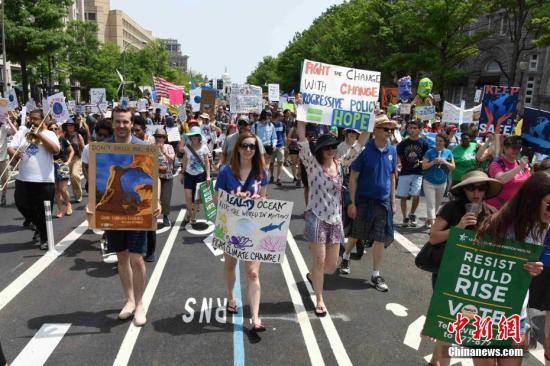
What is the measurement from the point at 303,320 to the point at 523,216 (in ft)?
8.10

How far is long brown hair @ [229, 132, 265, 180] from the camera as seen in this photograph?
413 cm

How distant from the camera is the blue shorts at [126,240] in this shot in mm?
4125

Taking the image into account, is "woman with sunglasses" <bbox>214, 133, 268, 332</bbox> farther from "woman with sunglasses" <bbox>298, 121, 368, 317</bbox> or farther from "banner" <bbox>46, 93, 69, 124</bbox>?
"banner" <bbox>46, 93, 69, 124</bbox>

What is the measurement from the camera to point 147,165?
13.5 feet

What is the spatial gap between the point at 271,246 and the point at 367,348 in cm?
127

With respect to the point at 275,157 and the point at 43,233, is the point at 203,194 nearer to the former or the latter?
the point at 43,233

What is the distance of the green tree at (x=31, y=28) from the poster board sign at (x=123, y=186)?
31.7 metres

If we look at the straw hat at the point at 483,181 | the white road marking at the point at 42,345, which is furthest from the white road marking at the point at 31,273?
the straw hat at the point at 483,181

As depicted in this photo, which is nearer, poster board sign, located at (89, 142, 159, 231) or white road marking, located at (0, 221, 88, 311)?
poster board sign, located at (89, 142, 159, 231)

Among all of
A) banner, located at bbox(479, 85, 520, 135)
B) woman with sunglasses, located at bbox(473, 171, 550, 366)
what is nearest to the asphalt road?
woman with sunglasses, located at bbox(473, 171, 550, 366)

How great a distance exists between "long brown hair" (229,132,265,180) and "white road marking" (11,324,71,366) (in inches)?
88.0

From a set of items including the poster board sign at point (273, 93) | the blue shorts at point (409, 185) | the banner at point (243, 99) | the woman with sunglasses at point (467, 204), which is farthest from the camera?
the poster board sign at point (273, 93)

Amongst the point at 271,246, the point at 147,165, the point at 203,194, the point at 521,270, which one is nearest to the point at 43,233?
the point at 203,194

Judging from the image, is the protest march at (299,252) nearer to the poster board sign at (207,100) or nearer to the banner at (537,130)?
the banner at (537,130)
